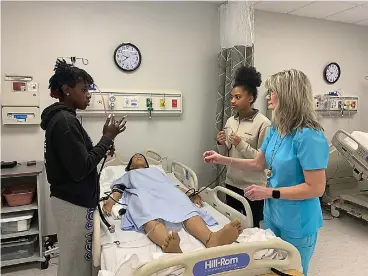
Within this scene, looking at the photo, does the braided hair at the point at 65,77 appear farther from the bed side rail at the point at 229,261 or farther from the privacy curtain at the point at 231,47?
→ the privacy curtain at the point at 231,47

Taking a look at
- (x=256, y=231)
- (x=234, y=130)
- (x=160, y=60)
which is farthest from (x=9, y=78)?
(x=256, y=231)

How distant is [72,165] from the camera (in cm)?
141

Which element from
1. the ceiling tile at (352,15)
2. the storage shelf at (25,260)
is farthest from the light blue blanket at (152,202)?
the ceiling tile at (352,15)

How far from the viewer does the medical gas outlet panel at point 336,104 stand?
391cm

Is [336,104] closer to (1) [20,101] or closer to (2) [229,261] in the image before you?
(2) [229,261]

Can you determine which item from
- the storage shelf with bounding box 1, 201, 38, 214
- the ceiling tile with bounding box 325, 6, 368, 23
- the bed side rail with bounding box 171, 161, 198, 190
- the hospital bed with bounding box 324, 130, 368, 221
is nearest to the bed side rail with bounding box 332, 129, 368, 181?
the hospital bed with bounding box 324, 130, 368, 221

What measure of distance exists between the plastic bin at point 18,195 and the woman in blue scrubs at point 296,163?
1.90 metres

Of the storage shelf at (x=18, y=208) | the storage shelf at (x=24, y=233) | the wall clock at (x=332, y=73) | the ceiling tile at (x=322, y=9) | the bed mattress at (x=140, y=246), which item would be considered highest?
the ceiling tile at (x=322, y=9)

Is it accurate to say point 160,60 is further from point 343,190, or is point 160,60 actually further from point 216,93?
point 343,190

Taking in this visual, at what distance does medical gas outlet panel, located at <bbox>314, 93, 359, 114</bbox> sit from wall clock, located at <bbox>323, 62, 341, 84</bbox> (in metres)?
0.21

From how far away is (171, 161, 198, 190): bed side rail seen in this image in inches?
96.3

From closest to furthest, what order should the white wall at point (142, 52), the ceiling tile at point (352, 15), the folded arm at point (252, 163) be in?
the folded arm at point (252, 163) → the white wall at point (142, 52) → the ceiling tile at point (352, 15)

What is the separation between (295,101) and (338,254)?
82.1 inches

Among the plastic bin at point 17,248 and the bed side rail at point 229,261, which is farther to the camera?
the plastic bin at point 17,248
